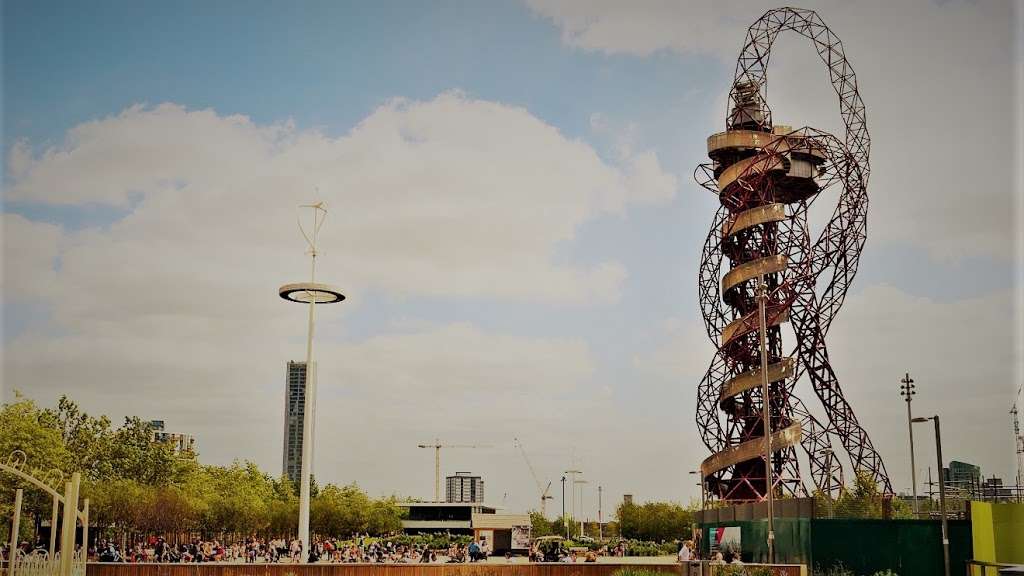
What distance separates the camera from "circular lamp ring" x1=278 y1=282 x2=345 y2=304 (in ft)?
149

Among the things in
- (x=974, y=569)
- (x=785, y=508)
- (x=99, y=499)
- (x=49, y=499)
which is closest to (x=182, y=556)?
(x=49, y=499)

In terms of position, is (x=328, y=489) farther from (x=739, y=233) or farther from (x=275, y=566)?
(x=275, y=566)

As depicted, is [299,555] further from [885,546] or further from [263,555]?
[885,546]

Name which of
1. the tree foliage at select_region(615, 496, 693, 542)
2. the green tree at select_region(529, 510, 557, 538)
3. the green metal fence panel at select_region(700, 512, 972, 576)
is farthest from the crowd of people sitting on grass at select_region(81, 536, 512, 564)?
the green tree at select_region(529, 510, 557, 538)

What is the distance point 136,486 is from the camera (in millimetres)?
54375

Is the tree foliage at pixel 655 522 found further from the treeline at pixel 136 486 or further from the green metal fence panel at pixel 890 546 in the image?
the green metal fence panel at pixel 890 546

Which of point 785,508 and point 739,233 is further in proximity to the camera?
point 739,233

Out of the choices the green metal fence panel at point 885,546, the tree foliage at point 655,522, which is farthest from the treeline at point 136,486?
the green metal fence panel at point 885,546

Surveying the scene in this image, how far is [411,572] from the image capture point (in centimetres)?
2500

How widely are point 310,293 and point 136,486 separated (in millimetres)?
17223

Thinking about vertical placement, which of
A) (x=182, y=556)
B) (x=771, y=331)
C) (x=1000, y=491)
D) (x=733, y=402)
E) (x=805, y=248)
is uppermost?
(x=805, y=248)

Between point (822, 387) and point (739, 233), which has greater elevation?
point (739, 233)

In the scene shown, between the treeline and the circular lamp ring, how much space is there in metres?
11.7

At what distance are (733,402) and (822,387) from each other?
417cm
